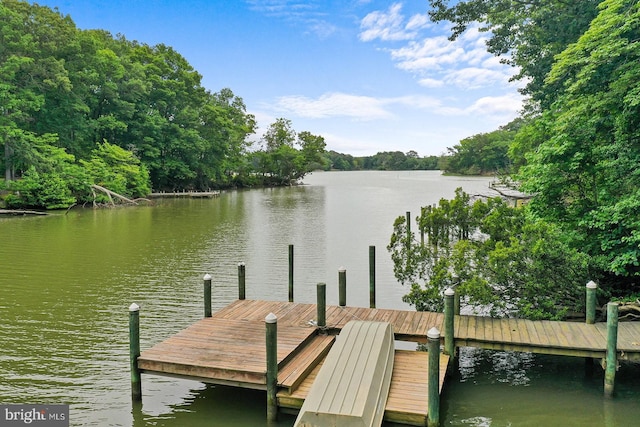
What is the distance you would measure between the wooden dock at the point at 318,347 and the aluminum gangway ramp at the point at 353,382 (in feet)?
1.19

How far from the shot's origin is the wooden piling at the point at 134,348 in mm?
6965

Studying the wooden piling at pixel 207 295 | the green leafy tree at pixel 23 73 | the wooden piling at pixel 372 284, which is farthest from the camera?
the green leafy tree at pixel 23 73

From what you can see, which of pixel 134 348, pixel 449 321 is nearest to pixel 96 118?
pixel 134 348

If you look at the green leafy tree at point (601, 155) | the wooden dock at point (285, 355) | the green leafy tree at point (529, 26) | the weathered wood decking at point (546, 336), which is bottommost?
the wooden dock at point (285, 355)

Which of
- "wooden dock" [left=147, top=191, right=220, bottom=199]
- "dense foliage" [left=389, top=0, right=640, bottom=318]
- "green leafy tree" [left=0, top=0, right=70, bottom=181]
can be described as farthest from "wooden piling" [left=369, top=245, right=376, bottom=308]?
"wooden dock" [left=147, top=191, right=220, bottom=199]

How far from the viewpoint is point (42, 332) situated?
1011 cm

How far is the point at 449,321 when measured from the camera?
7434mm

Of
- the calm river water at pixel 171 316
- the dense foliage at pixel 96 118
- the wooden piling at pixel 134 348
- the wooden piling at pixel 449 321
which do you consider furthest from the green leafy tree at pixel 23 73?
the wooden piling at pixel 449 321

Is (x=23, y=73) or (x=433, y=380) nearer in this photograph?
(x=433, y=380)

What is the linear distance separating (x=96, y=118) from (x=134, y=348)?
147 feet

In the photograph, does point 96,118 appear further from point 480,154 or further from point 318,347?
point 480,154

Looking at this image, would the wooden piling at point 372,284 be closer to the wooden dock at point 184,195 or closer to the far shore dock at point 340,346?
the far shore dock at point 340,346

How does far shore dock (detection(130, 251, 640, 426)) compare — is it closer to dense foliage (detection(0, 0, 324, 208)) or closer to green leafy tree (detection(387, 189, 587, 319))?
green leafy tree (detection(387, 189, 587, 319))

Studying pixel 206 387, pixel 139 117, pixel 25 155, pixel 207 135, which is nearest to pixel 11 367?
pixel 206 387
